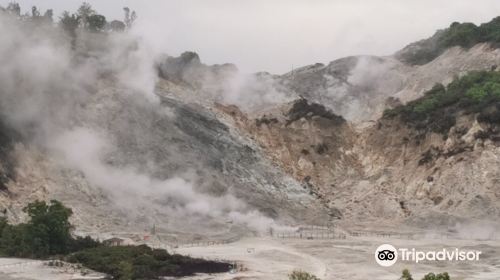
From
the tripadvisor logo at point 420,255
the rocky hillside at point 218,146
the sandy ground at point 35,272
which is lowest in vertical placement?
the sandy ground at point 35,272

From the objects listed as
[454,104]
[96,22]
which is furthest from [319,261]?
[96,22]

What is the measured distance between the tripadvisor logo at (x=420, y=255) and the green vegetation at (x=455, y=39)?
47473 millimetres

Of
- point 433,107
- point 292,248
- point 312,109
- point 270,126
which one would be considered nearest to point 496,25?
point 433,107

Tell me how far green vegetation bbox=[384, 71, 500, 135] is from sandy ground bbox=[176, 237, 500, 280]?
810 inches

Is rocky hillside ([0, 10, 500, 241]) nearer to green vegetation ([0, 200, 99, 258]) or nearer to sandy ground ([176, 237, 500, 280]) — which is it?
sandy ground ([176, 237, 500, 280])

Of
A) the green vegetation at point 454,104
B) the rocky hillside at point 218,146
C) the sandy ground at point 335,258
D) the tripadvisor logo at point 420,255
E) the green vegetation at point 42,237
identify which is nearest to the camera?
the sandy ground at point 335,258

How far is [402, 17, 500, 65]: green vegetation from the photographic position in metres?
99.3

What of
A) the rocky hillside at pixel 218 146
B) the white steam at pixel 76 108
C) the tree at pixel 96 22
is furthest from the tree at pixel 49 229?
the tree at pixel 96 22

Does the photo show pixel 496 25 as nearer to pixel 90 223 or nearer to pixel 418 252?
pixel 418 252

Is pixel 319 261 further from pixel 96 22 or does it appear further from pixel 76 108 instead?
pixel 96 22

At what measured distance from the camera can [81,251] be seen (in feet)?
176

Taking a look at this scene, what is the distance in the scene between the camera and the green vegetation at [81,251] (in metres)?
48.7

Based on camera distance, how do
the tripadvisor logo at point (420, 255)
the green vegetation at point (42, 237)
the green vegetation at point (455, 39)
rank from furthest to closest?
the green vegetation at point (455, 39) < the green vegetation at point (42, 237) < the tripadvisor logo at point (420, 255)

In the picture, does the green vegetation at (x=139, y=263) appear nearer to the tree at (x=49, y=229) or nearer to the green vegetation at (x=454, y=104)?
the tree at (x=49, y=229)
